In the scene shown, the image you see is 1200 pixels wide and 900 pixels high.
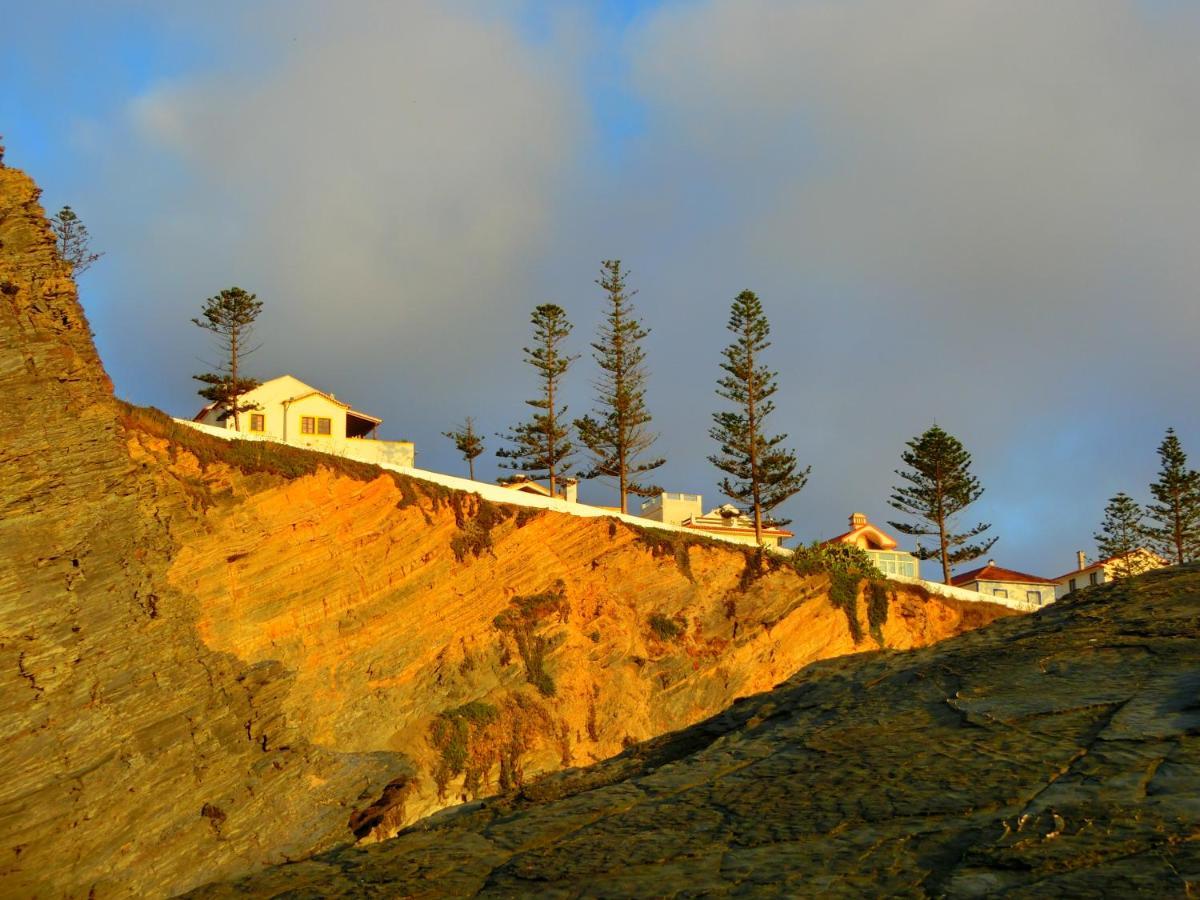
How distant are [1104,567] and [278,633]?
50.4m

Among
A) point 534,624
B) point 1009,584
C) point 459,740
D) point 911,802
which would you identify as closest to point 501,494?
point 534,624

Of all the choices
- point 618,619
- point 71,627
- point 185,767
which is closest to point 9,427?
point 71,627

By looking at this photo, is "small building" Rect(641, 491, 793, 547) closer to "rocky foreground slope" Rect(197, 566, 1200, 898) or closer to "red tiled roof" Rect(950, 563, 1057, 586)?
"red tiled roof" Rect(950, 563, 1057, 586)

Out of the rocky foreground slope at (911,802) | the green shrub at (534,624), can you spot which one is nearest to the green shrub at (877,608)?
the green shrub at (534,624)

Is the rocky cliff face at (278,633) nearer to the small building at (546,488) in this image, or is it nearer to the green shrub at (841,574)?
the green shrub at (841,574)

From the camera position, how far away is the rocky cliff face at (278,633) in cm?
1789

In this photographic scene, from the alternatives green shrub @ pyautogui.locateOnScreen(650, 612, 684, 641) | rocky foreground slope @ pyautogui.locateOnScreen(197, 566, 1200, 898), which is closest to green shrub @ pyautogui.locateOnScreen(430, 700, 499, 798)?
green shrub @ pyautogui.locateOnScreen(650, 612, 684, 641)

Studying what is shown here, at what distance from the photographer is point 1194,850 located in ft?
21.4

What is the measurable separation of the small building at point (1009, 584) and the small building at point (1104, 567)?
1.34 meters

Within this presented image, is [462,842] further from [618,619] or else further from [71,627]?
[618,619]

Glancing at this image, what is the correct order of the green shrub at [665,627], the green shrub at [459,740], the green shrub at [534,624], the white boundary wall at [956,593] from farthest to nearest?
the white boundary wall at [956,593] < the green shrub at [665,627] < the green shrub at [534,624] < the green shrub at [459,740]

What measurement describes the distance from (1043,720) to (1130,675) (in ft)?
3.47

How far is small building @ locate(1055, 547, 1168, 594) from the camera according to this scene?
55.4m

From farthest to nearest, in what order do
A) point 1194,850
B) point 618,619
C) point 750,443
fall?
point 750,443 → point 618,619 → point 1194,850
